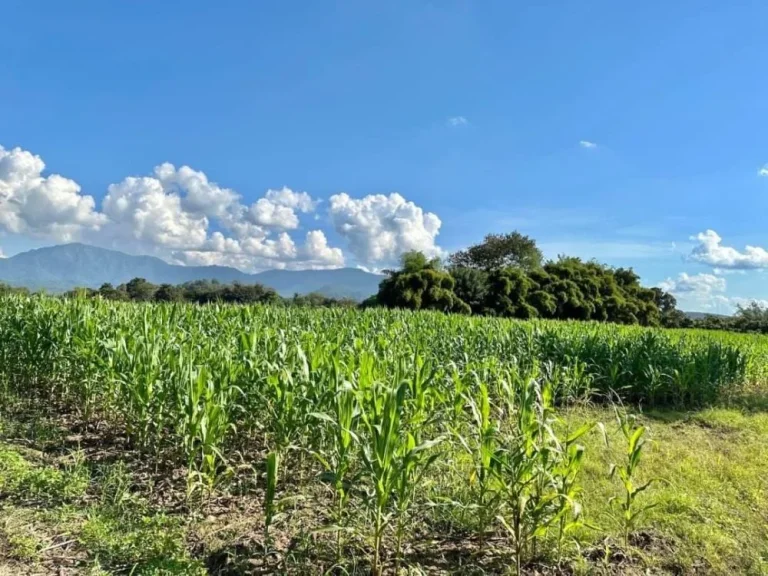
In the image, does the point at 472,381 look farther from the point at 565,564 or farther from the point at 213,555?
the point at 213,555

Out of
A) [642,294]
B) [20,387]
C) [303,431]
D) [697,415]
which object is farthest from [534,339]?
[642,294]

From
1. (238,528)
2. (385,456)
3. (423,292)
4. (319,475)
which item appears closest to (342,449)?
(319,475)

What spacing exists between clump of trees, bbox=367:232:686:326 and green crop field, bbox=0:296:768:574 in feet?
77.6

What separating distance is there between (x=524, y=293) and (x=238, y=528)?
96.9 feet

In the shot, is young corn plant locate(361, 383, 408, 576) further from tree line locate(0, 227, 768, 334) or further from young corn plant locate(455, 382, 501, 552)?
tree line locate(0, 227, 768, 334)

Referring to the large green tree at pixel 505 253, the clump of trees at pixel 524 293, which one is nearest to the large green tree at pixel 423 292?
the clump of trees at pixel 524 293

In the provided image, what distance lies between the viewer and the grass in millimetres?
2742

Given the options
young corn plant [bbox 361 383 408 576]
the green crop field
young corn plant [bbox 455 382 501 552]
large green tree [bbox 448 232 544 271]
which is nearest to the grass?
the green crop field

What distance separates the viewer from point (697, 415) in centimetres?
766

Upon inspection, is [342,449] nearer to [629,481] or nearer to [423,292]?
[629,481]

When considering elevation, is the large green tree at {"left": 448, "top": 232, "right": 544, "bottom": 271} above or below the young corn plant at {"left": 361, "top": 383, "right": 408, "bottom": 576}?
above

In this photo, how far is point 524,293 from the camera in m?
30.9

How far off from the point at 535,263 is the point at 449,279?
88.6 ft

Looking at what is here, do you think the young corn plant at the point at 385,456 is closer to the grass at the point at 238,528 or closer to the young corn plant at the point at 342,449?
the young corn plant at the point at 342,449
